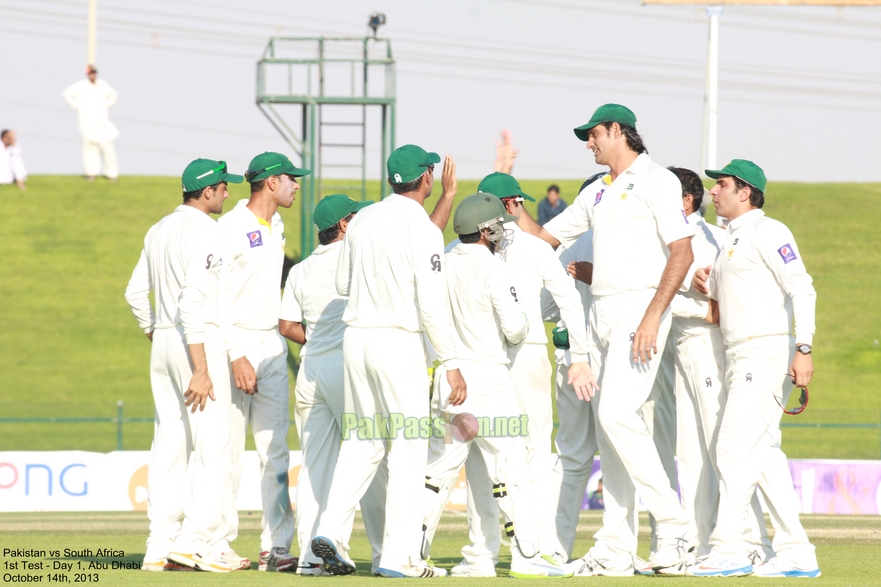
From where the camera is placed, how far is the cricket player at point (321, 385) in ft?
27.1

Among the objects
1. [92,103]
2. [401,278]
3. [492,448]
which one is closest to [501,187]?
[401,278]

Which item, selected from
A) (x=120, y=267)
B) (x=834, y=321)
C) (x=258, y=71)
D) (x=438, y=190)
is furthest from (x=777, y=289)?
(x=438, y=190)

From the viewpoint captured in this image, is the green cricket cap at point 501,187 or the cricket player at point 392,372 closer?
the cricket player at point 392,372

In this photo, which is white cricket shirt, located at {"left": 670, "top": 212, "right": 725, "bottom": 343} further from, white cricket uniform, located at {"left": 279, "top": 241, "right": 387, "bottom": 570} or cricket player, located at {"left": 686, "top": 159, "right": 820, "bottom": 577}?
white cricket uniform, located at {"left": 279, "top": 241, "right": 387, "bottom": 570}

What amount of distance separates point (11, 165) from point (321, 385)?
102 feet

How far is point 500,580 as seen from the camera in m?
7.32

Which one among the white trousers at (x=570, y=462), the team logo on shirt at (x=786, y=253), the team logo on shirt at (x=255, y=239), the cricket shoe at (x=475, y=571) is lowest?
the cricket shoe at (x=475, y=571)

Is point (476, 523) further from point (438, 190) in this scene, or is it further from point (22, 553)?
point (438, 190)

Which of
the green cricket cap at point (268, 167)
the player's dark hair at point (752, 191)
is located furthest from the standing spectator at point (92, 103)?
the player's dark hair at point (752, 191)

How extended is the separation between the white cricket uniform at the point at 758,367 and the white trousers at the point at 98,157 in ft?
92.6

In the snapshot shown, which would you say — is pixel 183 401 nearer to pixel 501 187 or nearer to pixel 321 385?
pixel 321 385

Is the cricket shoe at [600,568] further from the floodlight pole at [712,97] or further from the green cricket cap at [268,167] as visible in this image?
the floodlight pole at [712,97]

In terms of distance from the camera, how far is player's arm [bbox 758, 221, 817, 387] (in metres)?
7.61

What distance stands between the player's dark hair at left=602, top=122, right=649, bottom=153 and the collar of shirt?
2.69ft
